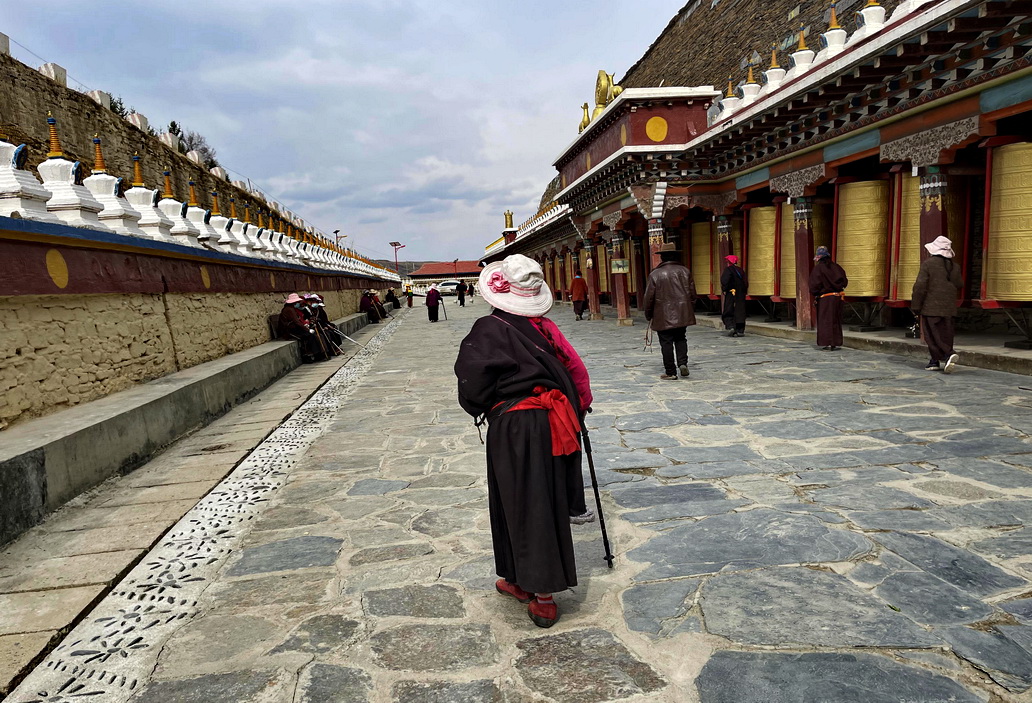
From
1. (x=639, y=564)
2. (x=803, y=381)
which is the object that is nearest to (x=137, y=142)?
(x=803, y=381)

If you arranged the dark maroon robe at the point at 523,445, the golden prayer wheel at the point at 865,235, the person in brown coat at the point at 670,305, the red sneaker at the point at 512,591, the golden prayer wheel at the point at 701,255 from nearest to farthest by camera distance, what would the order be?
1. the dark maroon robe at the point at 523,445
2. the red sneaker at the point at 512,591
3. the person in brown coat at the point at 670,305
4. the golden prayer wheel at the point at 865,235
5. the golden prayer wheel at the point at 701,255

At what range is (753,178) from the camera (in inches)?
489

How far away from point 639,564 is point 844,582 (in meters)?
0.86

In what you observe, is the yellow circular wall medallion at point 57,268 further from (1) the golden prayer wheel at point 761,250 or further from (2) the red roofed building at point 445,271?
(2) the red roofed building at point 445,271

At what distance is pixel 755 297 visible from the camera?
514 inches

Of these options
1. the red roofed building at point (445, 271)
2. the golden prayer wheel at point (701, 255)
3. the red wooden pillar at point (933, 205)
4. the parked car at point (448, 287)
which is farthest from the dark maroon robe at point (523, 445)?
the red roofed building at point (445, 271)

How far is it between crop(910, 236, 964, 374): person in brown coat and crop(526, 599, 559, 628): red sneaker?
6228 mm

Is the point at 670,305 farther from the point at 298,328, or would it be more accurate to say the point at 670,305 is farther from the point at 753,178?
the point at 298,328

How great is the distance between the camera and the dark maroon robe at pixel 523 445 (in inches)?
97.1

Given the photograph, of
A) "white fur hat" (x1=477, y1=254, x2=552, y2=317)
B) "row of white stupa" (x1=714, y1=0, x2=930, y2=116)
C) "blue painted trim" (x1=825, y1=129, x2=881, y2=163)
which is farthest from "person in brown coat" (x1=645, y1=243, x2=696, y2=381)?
"white fur hat" (x1=477, y1=254, x2=552, y2=317)

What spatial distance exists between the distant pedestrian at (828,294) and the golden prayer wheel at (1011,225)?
1772 mm

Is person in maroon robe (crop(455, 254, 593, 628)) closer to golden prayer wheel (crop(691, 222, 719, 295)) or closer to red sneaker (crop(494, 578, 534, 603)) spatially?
red sneaker (crop(494, 578, 534, 603))

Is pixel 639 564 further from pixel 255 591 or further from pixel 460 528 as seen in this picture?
pixel 255 591

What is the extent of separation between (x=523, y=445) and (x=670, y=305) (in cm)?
532
